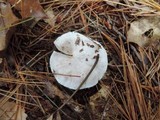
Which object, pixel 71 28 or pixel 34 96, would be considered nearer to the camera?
pixel 34 96

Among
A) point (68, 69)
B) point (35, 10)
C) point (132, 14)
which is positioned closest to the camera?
point (68, 69)

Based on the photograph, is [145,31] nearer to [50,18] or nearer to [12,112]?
[50,18]

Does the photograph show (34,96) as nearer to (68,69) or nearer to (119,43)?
(68,69)

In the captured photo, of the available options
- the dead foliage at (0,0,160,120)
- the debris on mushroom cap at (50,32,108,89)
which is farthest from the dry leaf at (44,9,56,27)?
the debris on mushroom cap at (50,32,108,89)

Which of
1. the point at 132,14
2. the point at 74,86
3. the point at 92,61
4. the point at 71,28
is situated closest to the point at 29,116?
the point at 74,86

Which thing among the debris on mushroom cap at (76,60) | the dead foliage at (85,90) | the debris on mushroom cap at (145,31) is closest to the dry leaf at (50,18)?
the dead foliage at (85,90)

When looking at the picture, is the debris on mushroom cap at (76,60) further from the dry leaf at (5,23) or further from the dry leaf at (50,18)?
the dry leaf at (5,23)
